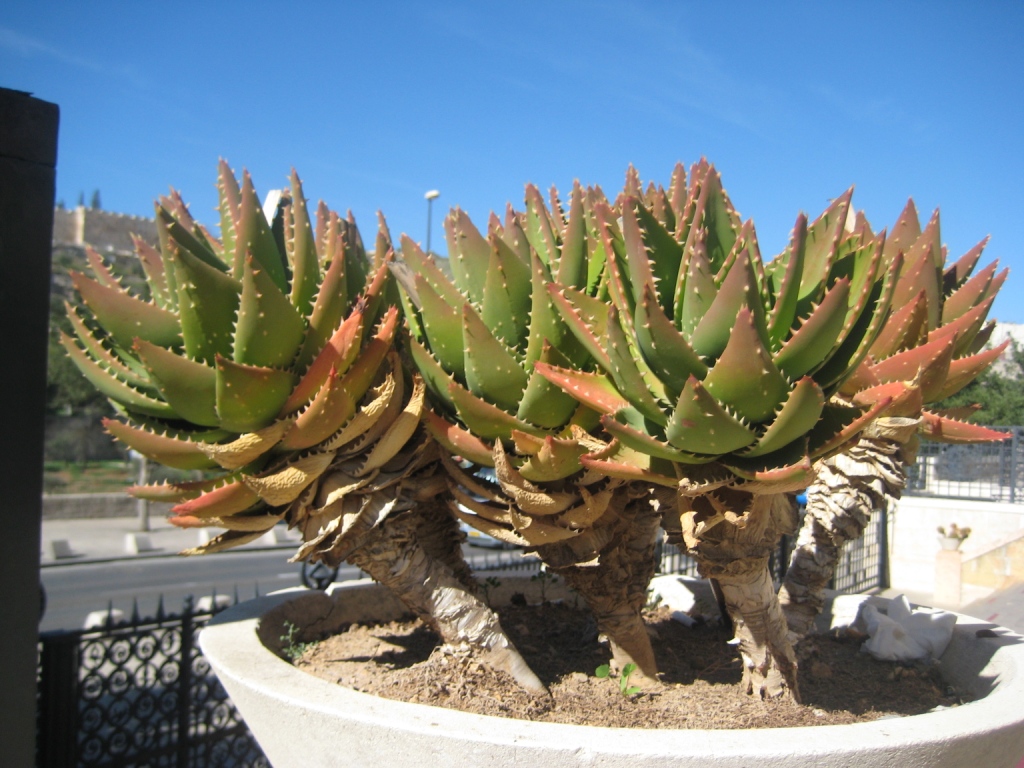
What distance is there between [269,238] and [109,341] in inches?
29.7

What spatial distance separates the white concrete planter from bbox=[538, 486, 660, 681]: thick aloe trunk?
77 cm

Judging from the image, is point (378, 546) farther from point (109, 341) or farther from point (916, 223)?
point (916, 223)

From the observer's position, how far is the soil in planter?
2682mm

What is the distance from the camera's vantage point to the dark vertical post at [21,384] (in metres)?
2.84

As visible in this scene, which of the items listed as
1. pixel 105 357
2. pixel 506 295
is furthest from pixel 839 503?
pixel 105 357

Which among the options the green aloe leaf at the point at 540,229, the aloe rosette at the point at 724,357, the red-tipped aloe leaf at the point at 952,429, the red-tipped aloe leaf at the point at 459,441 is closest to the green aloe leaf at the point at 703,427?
the aloe rosette at the point at 724,357

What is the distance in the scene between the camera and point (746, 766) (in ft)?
6.57

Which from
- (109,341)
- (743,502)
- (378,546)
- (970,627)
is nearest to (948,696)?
(970,627)

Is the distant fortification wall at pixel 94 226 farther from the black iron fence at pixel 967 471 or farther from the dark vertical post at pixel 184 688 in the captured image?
the dark vertical post at pixel 184 688

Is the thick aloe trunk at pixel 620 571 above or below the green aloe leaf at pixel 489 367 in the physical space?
below

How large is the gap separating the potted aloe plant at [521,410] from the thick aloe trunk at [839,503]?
1.46ft

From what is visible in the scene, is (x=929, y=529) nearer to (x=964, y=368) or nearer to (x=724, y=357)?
(x=964, y=368)

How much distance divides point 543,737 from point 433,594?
3.04 feet

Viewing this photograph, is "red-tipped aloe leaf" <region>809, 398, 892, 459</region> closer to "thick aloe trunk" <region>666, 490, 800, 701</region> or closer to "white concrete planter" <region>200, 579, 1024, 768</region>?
"thick aloe trunk" <region>666, 490, 800, 701</region>
